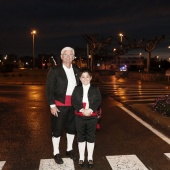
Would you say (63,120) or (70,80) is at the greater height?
(70,80)

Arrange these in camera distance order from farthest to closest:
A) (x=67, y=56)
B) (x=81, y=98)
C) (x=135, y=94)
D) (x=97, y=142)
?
(x=135, y=94) → (x=97, y=142) → (x=67, y=56) → (x=81, y=98)

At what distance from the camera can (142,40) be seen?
38.9 meters

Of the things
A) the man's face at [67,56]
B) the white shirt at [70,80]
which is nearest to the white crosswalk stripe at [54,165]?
the white shirt at [70,80]

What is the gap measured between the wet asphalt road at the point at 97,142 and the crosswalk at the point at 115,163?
8 centimetres

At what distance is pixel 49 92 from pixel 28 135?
9.64ft

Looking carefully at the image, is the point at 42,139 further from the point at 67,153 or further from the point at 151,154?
the point at 151,154

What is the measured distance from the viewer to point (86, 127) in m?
5.89

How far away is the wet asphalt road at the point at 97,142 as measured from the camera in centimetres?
621

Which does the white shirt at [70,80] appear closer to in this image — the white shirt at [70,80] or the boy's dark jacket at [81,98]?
the white shirt at [70,80]

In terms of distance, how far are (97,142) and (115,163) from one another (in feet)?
5.47

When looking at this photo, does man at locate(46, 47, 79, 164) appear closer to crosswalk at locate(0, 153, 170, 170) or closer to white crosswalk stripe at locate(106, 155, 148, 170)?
crosswalk at locate(0, 153, 170, 170)

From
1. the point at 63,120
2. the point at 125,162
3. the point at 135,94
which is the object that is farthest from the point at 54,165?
the point at 135,94

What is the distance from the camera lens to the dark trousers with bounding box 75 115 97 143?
581 centimetres

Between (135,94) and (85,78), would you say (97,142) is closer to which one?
(85,78)
